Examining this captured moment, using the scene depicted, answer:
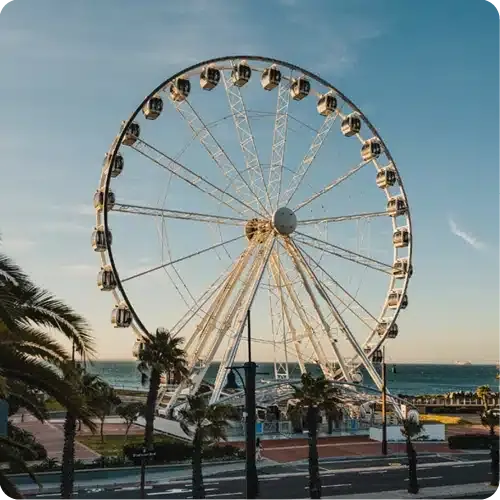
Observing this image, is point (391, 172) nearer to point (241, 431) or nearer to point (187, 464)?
point (241, 431)

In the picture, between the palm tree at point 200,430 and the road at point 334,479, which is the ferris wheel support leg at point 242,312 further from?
the palm tree at point 200,430

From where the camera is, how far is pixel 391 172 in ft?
156

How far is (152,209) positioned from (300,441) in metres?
19.3

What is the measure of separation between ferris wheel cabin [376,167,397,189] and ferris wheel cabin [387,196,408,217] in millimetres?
1062

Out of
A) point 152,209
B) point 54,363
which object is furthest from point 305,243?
point 54,363

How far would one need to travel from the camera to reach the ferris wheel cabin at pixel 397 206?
47500 mm

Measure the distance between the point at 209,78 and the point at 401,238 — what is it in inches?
683

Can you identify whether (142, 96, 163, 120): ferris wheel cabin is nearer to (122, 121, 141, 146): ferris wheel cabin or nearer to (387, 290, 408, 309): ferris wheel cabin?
(122, 121, 141, 146): ferris wheel cabin

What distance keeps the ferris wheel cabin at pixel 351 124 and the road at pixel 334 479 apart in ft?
68.3

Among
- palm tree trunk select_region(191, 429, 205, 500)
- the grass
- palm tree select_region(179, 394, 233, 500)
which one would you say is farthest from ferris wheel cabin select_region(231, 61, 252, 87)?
palm tree trunk select_region(191, 429, 205, 500)

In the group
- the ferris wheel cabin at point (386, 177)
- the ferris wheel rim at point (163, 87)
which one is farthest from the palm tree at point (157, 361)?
the ferris wheel cabin at point (386, 177)

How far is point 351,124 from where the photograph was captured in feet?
Result: 151

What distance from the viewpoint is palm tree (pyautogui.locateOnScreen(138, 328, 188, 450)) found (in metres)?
35.9

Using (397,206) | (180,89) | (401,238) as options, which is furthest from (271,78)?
(401,238)
